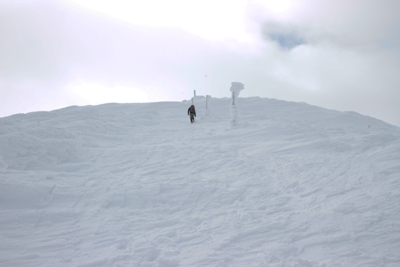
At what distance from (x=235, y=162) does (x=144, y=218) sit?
12.6ft

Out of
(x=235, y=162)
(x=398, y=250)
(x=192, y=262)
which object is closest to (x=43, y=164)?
(x=235, y=162)

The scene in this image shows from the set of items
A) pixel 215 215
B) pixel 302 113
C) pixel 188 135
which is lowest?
pixel 215 215

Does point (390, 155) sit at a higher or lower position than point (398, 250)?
higher

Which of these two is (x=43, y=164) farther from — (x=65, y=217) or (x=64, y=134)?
(x=65, y=217)

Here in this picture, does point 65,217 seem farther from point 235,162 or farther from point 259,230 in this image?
point 235,162

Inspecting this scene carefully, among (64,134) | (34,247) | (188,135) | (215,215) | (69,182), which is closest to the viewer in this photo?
(34,247)

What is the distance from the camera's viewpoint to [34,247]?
14.3 feet

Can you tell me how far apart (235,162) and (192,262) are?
4.74 m

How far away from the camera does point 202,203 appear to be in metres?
5.74

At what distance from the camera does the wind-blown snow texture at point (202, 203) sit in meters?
4.00

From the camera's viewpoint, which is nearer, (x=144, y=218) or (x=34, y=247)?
(x=34, y=247)

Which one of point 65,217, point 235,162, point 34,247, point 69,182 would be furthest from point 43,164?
point 235,162

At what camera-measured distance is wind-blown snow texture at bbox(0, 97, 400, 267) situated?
4.00 meters

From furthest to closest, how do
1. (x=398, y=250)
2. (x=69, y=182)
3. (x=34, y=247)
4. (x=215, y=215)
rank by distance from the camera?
(x=69, y=182)
(x=215, y=215)
(x=34, y=247)
(x=398, y=250)
